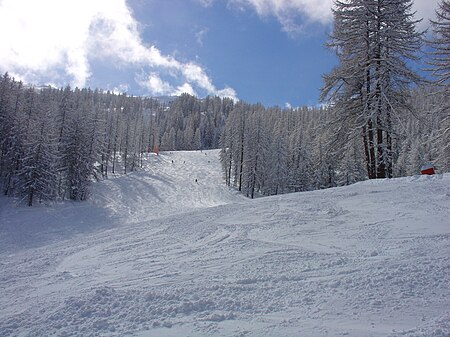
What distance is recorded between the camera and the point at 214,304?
5367mm

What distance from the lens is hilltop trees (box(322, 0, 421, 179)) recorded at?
14891 millimetres

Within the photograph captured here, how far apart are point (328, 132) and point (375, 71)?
3.64 m

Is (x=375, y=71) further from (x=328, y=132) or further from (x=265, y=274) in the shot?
(x=265, y=274)

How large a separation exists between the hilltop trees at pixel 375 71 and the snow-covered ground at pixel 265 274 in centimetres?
322

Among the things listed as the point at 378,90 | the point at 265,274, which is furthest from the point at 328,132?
the point at 265,274

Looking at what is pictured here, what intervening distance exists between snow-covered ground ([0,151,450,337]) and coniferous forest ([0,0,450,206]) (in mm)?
4120

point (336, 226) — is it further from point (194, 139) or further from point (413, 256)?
point (194, 139)

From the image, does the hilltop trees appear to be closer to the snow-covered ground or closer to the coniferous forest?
the coniferous forest

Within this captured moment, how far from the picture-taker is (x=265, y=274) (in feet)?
20.9

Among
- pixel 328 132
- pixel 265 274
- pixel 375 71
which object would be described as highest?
pixel 375 71

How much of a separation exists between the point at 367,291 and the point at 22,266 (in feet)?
34.1

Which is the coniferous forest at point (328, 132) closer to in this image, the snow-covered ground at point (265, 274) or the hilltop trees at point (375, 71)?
the hilltop trees at point (375, 71)

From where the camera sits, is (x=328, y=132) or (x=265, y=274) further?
(x=328, y=132)

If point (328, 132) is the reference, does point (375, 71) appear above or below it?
above
